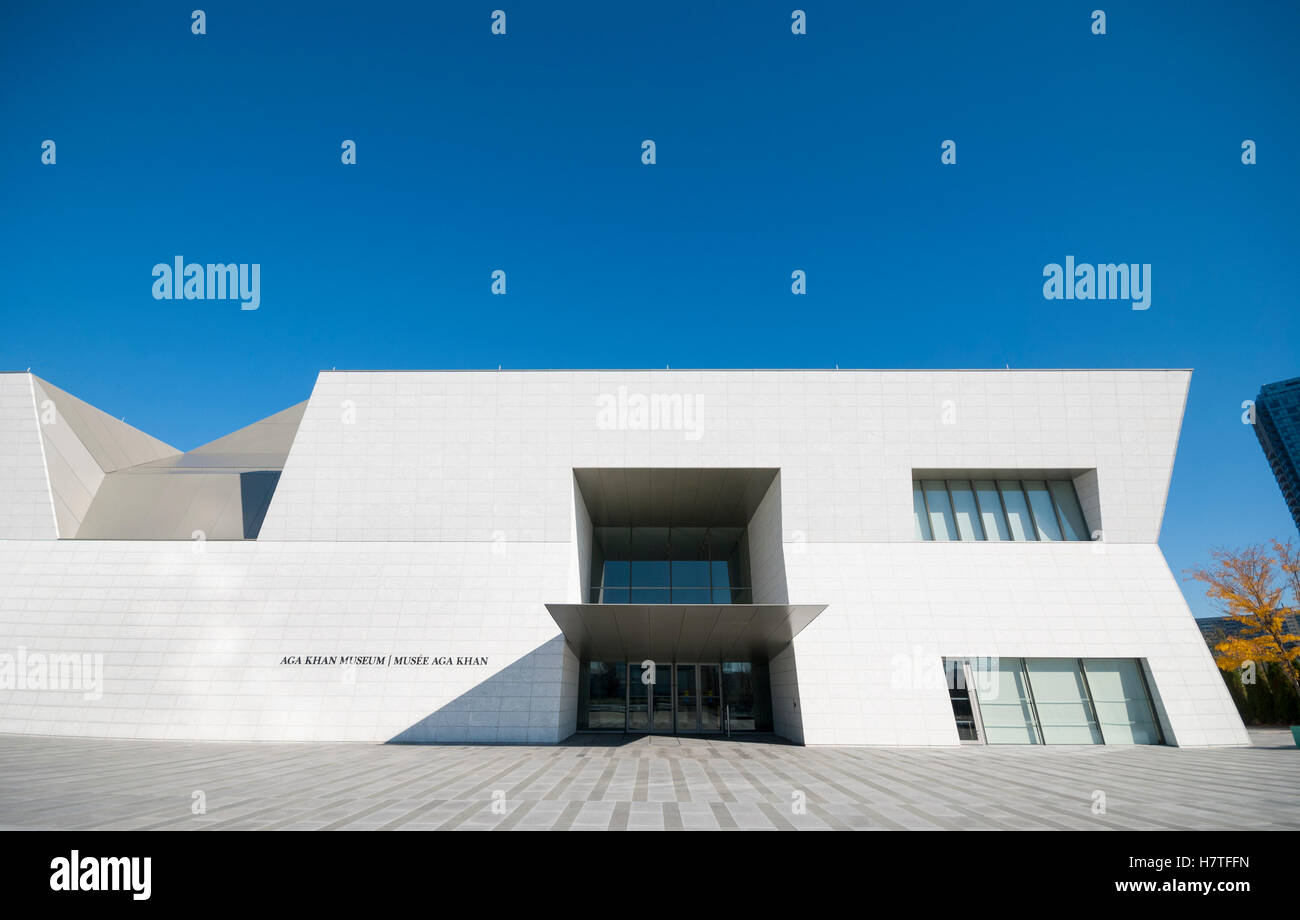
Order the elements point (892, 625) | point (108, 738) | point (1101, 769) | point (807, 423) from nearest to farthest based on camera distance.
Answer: point (1101, 769), point (108, 738), point (892, 625), point (807, 423)

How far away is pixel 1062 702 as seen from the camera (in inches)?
757

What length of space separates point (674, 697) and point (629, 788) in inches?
584

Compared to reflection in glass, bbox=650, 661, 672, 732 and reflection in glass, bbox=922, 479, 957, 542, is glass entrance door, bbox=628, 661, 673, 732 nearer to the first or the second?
reflection in glass, bbox=650, 661, 672, 732

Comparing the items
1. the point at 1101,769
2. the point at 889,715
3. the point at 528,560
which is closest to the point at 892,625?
the point at 889,715

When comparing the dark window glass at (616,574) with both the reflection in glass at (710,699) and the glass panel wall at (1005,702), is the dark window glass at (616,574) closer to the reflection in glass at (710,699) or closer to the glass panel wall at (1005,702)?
the reflection in glass at (710,699)

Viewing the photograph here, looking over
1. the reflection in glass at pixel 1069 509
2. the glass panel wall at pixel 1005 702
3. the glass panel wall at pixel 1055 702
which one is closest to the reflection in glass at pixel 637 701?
the glass panel wall at pixel 1055 702

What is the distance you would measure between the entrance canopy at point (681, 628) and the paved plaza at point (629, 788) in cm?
335

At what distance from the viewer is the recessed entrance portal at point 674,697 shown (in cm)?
2452

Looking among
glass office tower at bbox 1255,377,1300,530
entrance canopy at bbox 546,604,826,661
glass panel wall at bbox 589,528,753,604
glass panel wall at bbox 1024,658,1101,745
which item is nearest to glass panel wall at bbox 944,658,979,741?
glass panel wall at bbox 1024,658,1101,745

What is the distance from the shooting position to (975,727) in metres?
18.8

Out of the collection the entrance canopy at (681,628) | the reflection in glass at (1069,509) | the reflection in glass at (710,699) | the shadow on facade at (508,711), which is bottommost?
the reflection in glass at (710,699)

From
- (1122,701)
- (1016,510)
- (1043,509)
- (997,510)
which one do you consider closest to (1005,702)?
(1122,701)

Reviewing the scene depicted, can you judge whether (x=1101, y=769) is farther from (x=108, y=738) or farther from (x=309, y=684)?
(x=108, y=738)
